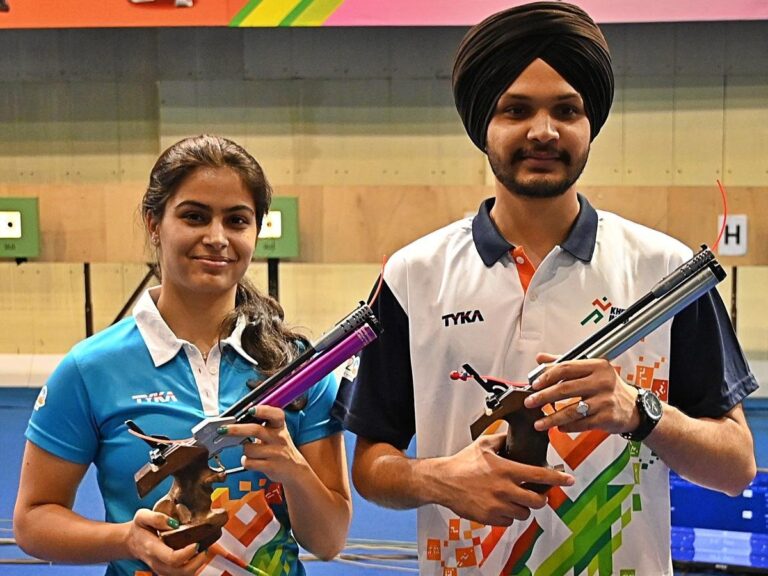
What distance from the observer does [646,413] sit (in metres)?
1.10

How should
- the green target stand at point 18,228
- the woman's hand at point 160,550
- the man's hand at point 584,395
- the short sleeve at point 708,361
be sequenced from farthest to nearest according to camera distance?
1. the green target stand at point 18,228
2. the short sleeve at point 708,361
3. the woman's hand at point 160,550
4. the man's hand at point 584,395

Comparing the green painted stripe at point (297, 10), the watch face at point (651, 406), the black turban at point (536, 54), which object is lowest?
the watch face at point (651, 406)

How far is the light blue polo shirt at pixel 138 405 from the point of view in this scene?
137 centimetres

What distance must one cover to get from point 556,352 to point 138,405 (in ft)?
2.21

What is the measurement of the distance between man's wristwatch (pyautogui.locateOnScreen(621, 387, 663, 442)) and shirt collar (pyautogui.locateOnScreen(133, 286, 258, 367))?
25.3 inches

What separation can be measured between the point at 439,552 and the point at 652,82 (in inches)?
205

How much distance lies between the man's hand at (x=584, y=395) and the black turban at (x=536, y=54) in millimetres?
428

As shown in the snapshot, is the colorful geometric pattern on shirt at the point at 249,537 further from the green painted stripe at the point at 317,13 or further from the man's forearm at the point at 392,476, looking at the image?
the green painted stripe at the point at 317,13

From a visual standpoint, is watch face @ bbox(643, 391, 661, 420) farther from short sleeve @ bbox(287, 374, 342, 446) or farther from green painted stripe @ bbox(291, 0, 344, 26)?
green painted stripe @ bbox(291, 0, 344, 26)

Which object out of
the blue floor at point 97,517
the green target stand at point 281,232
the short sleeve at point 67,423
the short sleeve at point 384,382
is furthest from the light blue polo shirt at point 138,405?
the green target stand at point 281,232

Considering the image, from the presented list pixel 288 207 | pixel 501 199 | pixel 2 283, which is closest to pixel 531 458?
pixel 501 199

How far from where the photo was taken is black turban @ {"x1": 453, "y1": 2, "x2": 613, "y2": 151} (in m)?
1.24

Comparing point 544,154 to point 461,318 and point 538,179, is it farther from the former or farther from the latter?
point 461,318

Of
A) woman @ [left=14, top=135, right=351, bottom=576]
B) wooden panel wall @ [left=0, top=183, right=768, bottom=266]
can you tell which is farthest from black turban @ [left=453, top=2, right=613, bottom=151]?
wooden panel wall @ [left=0, top=183, right=768, bottom=266]
